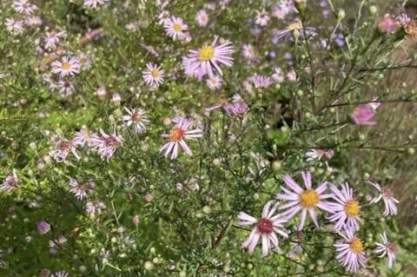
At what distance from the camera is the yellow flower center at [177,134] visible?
2572mm

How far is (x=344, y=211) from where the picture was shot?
2.17 m

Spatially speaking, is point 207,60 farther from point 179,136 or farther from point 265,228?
point 265,228

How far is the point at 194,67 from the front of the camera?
7.63 feet

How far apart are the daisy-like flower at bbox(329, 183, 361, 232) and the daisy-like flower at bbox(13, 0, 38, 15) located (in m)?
3.81

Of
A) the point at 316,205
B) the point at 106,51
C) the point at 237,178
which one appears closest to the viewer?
the point at 316,205

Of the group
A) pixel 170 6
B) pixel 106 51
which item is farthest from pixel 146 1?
pixel 106 51

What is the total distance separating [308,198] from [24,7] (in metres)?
4.03

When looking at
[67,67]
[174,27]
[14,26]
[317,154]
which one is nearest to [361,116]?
[317,154]

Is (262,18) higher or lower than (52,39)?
higher

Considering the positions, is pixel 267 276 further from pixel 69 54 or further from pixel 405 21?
pixel 69 54

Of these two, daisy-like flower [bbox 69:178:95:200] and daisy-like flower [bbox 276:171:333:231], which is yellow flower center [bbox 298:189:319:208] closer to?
daisy-like flower [bbox 276:171:333:231]

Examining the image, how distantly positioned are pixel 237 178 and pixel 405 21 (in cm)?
84

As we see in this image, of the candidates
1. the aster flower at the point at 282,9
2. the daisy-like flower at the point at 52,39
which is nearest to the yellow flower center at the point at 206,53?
the daisy-like flower at the point at 52,39

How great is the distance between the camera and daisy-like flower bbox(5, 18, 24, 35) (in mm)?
4586
